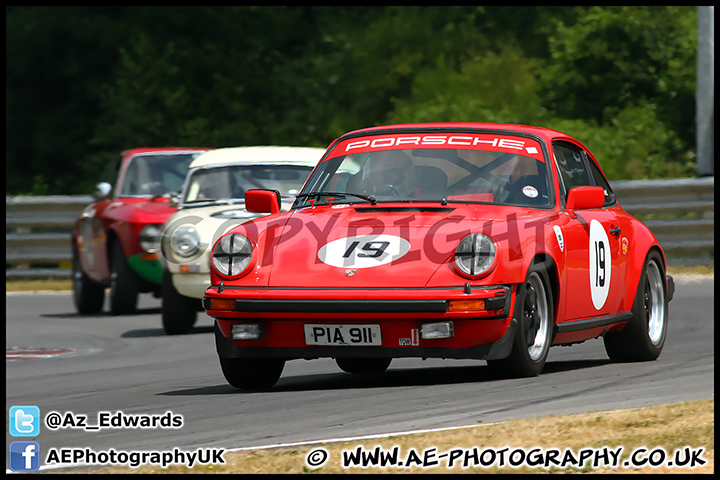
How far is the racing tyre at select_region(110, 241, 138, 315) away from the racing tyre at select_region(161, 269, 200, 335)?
1.67 m

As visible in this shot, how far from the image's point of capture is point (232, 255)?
7.55 meters

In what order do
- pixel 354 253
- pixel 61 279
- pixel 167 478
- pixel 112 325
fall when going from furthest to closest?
pixel 61 279, pixel 112 325, pixel 354 253, pixel 167 478

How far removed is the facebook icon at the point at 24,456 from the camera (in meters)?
5.55

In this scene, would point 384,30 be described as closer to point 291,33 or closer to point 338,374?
point 291,33

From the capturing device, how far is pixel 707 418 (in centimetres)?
636

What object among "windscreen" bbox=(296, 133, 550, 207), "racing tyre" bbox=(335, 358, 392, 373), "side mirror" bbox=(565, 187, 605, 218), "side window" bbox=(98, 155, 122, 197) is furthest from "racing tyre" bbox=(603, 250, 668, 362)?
"side window" bbox=(98, 155, 122, 197)

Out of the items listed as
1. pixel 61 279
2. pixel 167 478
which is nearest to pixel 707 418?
pixel 167 478

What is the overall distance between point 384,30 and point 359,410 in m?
31.3

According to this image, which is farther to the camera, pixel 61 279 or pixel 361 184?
pixel 61 279

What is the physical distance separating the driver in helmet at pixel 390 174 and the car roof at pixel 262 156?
13.1 ft

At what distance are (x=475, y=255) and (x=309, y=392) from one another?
1.22 meters

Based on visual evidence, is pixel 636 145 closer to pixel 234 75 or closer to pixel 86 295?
pixel 234 75

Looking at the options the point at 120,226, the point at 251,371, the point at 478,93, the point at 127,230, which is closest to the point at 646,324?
the point at 251,371

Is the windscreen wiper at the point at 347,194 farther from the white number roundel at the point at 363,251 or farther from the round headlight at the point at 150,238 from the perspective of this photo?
the round headlight at the point at 150,238
